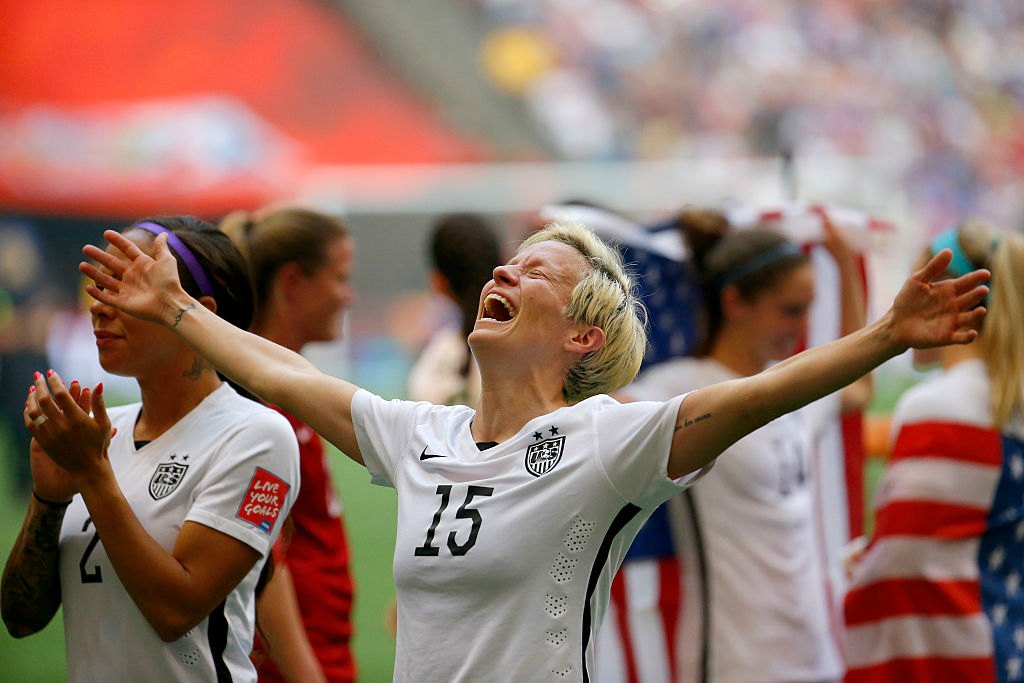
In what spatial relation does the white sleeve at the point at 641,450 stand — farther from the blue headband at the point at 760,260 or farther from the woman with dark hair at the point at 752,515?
the blue headband at the point at 760,260

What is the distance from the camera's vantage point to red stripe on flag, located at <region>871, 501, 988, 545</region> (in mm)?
3824

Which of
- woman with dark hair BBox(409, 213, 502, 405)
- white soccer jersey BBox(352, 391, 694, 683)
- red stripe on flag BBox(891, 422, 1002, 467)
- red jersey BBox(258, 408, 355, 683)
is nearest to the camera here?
white soccer jersey BBox(352, 391, 694, 683)

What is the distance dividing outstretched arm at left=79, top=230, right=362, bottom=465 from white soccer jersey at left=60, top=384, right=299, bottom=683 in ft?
0.49

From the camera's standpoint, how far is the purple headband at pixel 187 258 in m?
2.84

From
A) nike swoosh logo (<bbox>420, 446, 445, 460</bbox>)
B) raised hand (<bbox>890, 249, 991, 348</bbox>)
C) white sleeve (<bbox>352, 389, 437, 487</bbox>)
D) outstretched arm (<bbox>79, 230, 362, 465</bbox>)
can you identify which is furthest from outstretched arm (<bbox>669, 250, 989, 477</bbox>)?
outstretched arm (<bbox>79, 230, 362, 465</bbox>)

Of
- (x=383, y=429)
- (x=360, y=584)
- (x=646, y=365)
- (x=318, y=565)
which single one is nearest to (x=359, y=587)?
(x=360, y=584)

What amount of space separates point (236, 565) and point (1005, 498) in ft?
7.76

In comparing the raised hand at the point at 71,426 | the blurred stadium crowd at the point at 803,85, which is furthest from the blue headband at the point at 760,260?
the blurred stadium crowd at the point at 803,85

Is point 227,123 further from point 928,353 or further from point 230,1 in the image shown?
point 928,353

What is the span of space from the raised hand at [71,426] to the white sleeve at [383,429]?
509mm

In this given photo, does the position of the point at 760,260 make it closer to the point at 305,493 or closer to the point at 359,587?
the point at 305,493

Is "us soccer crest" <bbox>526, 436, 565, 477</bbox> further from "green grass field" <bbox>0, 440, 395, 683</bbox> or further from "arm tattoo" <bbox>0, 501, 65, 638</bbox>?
"green grass field" <bbox>0, 440, 395, 683</bbox>

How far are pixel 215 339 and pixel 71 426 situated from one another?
33 centimetres

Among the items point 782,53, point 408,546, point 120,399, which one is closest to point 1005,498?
point 408,546
